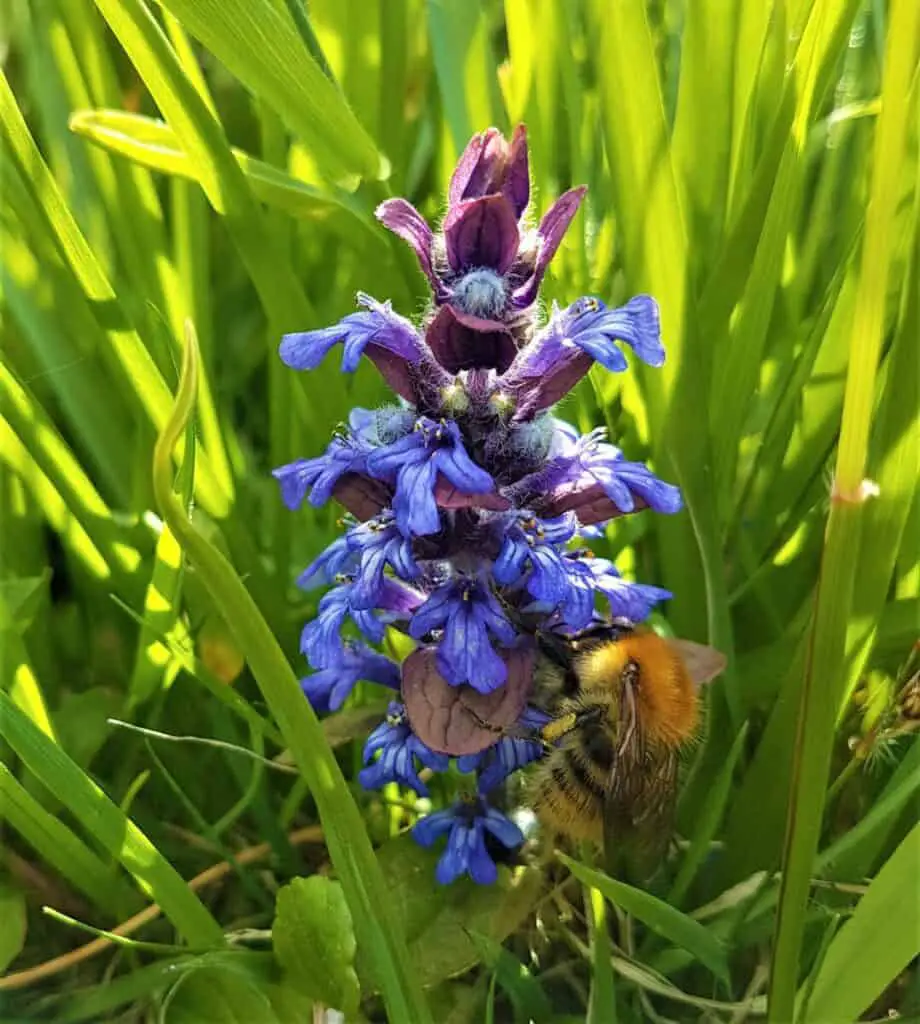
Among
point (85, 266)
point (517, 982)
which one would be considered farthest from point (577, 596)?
point (85, 266)

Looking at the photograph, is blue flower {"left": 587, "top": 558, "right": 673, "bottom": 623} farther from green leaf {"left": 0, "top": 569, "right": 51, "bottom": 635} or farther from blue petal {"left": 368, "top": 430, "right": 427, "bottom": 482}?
green leaf {"left": 0, "top": 569, "right": 51, "bottom": 635}

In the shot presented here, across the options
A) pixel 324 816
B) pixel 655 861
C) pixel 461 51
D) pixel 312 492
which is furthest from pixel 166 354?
pixel 655 861

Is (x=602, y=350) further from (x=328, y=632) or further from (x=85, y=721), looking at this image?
(x=85, y=721)

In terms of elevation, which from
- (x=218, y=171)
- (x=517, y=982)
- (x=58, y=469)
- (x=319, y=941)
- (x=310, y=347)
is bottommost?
(x=517, y=982)

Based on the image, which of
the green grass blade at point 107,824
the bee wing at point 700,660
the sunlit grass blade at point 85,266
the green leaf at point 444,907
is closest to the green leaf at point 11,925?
the green grass blade at point 107,824

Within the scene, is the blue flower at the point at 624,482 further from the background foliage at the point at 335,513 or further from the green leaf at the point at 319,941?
the green leaf at the point at 319,941

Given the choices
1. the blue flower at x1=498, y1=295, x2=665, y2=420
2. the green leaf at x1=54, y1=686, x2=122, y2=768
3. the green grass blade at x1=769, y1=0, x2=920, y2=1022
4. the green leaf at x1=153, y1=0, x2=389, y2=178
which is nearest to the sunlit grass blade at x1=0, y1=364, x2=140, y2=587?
the green leaf at x1=54, y1=686, x2=122, y2=768
